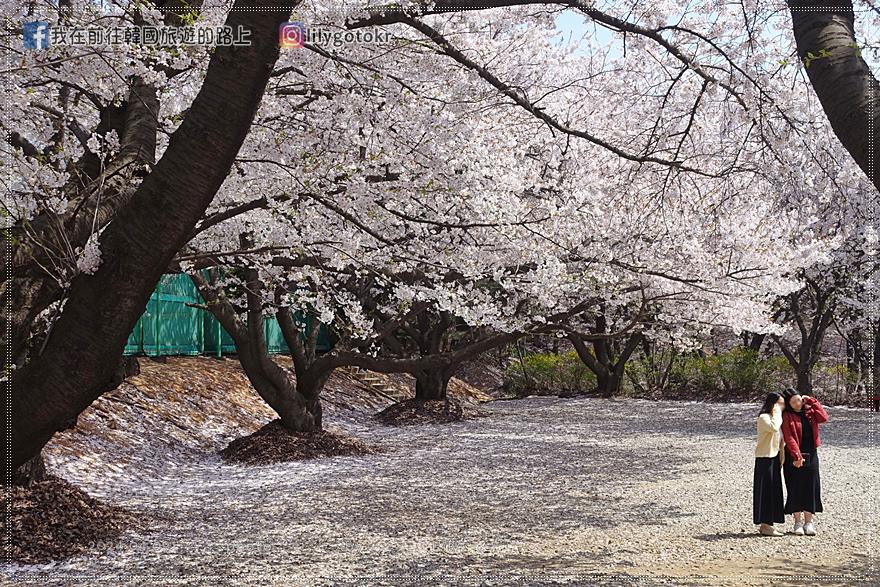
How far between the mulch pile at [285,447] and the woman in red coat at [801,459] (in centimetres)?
618

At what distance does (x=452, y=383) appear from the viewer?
73.0 ft

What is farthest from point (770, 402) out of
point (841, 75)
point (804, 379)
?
point (804, 379)

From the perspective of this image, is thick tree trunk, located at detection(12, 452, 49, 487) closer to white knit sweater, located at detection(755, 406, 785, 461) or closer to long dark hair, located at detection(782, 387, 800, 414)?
white knit sweater, located at detection(755, 406, 785, 461)

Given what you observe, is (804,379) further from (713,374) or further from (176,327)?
(176,327)

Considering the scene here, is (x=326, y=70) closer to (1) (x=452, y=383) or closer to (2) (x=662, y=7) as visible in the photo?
(2) (x=662, y=7)

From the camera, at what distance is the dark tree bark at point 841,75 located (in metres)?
3.78

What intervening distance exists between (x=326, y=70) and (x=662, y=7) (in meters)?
2.75

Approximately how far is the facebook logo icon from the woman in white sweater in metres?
6.42

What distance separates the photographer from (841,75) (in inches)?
154

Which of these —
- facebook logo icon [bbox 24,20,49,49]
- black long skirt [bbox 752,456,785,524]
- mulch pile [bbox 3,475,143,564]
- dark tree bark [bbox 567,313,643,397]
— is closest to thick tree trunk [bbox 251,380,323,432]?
mulch pile [bbox 3,475,143,564]

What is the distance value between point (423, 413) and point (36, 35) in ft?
37.4

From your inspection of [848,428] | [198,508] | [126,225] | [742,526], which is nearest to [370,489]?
[198,508]

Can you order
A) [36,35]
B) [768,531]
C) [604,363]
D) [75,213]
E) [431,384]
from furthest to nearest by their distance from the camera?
[604,363] < [431,384] < [768,531] < [36,35] < [75,213]

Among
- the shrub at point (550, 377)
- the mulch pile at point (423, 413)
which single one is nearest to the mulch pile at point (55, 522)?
the mulch pile at point (423, 413)
